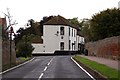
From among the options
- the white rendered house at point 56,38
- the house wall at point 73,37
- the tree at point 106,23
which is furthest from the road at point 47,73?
the house wall at point 73,37

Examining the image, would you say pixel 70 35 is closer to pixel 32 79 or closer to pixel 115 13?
pixel 115 13

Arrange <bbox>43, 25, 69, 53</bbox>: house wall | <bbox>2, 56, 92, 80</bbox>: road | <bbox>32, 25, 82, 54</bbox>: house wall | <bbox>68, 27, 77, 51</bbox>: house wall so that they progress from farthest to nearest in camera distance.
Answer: <bbox>68, 27, 77, 51</bbox>: house wall → <bbox>43, 25, 69, 53</bbox>: house wall → <bbox>32, 25, 82, 54</bbox>: house wall → <bbox>2, 56, 92, 80</bbox>: road

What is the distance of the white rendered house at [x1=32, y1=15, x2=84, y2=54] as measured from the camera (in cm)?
9756

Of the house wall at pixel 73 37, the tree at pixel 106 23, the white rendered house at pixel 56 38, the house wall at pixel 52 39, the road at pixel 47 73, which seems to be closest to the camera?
the road at pixel 47 73

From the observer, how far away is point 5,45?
40969 millimetres

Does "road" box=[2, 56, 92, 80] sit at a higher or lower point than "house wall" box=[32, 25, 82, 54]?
lower

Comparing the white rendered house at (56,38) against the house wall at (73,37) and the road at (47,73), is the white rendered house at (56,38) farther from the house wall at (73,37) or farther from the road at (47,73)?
the road at (47,73)

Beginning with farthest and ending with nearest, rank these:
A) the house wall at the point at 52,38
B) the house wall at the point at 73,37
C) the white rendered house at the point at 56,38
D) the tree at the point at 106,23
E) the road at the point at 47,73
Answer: the house wall at the point at 73,37
the house wall at the point at 52,38
the white rendered house at the point at 56,38
the tree at the point at 106,23
the road at the point at 47,73

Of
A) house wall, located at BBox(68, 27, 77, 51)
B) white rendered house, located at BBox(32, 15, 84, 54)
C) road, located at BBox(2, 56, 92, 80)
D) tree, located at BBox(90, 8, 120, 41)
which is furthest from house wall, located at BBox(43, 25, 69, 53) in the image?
road, located at BBox(2, 56, 92, 80)

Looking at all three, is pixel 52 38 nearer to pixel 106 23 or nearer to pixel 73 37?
pixel 73 37

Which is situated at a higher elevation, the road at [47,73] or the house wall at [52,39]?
the house wall at [52,39]

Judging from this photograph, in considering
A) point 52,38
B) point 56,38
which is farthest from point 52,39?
point 56,38

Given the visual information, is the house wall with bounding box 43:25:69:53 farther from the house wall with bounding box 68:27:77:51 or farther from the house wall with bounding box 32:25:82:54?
the house wall with bounding box 68:27:77:51

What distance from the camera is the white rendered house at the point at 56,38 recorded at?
97562 millimetres
